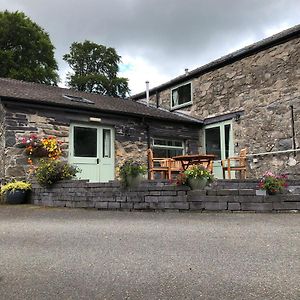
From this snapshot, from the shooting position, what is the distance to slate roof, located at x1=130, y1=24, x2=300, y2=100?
1249 centimetres

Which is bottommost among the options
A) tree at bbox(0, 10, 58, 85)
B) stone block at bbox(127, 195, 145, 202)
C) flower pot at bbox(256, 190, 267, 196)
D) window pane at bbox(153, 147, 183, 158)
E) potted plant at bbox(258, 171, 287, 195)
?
stone block at bbox(127, 195, 145, 202)

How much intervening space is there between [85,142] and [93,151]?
1.30 ft

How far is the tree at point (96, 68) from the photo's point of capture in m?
33.3

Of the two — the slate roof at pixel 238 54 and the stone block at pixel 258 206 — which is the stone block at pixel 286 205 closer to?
the stone block at pixel 258 206

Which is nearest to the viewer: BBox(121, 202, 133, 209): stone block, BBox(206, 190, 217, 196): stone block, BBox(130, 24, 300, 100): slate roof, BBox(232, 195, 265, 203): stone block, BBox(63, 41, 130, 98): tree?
BBox(232, 195, 265, 203): stone block

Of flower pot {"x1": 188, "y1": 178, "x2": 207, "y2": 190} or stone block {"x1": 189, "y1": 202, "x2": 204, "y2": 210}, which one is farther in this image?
flower pot {"x1": 188, "y1": 178, "x2": 207, "y2": 190}

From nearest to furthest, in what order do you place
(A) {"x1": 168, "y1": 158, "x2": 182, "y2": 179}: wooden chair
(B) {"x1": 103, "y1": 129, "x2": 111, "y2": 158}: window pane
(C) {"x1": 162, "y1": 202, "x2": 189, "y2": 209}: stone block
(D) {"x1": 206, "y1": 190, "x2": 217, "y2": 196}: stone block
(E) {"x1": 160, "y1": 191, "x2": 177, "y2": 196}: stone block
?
(D) {"x1": 206, "y1": 190, "x2": 217, "y2": 196}: stone block, (C) {"x1": 162, "y1": 202, "x2": 189, "y2": 209}: stone block, (E) {"x1": 160, "y1": 191, "x2": 177, "y2": 196}: stone block, (A) {"x1": 168, "y1": 158, "x2": 182, "y2": 179}: wooden chair, (B) {"x1": 103, "y1": 129, "x2": 111, "y2": 158}: window pane

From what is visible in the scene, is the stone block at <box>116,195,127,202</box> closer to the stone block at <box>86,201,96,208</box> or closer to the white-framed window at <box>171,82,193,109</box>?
the stone block at <box>86,201,96,208</box>

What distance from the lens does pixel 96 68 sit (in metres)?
35.1

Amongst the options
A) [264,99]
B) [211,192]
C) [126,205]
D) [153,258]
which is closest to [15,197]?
[126,205]

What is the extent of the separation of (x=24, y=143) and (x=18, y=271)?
787 cm

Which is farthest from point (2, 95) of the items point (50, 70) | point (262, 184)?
point (50, 70)

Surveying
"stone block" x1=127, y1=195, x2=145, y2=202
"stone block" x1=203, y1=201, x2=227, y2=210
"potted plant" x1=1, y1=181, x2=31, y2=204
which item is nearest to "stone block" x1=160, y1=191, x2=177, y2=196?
"stone block" x1=127, y1=195, x2=145, y2=202

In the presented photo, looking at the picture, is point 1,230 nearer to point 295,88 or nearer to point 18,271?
point 18,271
